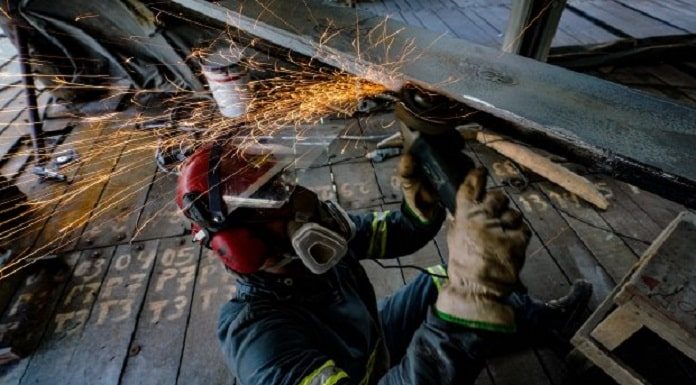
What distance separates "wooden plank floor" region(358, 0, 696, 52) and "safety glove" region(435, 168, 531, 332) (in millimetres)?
3745

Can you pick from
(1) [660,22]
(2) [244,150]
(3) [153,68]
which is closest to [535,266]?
(2) [244,150]

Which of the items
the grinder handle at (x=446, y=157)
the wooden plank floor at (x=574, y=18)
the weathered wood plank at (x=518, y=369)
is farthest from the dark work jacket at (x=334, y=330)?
the wooden plank floor at (x=574, y=18)

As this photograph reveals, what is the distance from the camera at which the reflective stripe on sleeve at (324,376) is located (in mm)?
1288

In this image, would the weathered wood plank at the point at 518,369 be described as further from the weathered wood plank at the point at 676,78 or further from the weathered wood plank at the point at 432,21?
the weathered wood plank at the point at 432,21

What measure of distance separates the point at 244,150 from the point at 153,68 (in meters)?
4.18

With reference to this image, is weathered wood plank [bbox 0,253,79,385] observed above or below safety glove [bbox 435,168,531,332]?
below

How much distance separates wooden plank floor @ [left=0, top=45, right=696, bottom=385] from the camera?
237 cm

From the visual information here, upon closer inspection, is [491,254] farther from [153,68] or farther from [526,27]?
[153,68]

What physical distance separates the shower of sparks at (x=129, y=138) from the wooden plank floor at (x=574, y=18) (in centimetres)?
200

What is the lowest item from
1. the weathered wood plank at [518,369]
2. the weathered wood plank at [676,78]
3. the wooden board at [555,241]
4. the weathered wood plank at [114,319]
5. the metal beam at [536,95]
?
the weathered wood plank at [114,319]

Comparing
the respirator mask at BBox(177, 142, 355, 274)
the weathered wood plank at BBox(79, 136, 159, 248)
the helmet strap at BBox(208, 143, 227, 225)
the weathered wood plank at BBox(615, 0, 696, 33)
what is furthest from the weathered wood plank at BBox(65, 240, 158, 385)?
the weathered wood plank at BBox(615, 0, 696, 33)

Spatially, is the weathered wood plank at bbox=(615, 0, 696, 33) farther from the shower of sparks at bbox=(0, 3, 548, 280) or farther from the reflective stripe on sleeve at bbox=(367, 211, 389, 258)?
the reflective stripe on sleeve at bbox=(367, 211, 389, 258)

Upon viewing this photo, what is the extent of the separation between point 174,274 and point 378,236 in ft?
5.82

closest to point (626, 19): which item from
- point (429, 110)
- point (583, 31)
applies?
point (583, 31)
